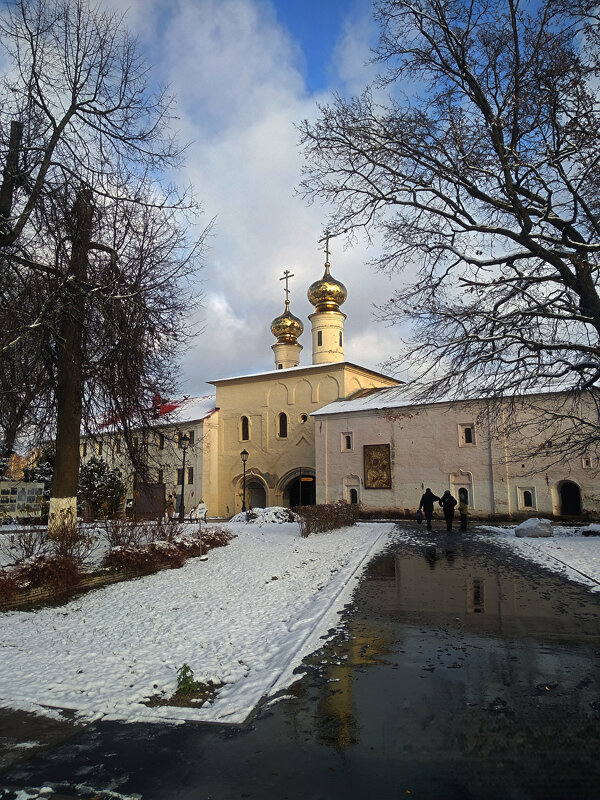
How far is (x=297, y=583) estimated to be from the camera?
30.5 feet

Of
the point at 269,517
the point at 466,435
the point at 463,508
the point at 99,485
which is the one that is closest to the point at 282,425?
the point at 466,435

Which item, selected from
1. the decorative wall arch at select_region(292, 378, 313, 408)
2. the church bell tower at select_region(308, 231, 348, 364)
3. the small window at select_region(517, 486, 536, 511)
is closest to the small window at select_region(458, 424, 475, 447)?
the small window at select_region(517, 486, 536, 511)

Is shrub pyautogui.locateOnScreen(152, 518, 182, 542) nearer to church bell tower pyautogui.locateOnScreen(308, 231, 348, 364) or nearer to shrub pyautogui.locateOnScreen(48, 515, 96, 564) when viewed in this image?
shrub pyautogui.locateOnScreen(48, 515, 96, 564)

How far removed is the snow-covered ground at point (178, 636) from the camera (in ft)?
14.6

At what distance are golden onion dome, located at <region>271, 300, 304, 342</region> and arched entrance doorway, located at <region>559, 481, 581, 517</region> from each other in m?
24.0

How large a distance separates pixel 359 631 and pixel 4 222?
771 cm

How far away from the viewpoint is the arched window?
4044 centimetres

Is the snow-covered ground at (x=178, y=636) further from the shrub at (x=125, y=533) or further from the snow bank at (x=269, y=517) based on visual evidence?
the snow bank at (x=269, y=517)

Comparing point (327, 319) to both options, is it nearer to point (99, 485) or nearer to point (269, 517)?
point (99, 485)

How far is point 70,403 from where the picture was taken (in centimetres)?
1152

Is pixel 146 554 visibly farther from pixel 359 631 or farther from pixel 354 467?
pixel 354 467

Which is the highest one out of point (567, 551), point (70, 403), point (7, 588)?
point (70, 403)

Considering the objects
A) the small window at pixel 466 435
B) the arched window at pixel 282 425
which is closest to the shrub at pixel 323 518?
the small window at pixel 466 435

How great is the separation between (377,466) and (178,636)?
2771 cm
